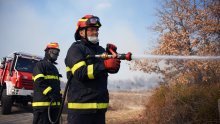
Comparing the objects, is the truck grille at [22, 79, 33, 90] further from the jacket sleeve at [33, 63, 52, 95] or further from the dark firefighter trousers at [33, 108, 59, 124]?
the dark firefighter trousers at [33, 108, 59, 124]

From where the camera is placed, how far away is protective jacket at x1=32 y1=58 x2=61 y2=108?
5895 mm

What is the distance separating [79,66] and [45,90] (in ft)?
8.84

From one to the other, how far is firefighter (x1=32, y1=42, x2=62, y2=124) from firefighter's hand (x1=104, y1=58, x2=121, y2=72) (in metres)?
2.96

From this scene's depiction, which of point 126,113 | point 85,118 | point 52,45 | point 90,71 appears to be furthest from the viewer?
point 126,113

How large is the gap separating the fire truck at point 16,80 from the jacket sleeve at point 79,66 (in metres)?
8.68

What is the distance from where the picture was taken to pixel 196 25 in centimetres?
1398

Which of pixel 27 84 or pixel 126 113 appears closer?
pixel 27 84

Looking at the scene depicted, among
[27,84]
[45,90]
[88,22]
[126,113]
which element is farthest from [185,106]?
[27,84]

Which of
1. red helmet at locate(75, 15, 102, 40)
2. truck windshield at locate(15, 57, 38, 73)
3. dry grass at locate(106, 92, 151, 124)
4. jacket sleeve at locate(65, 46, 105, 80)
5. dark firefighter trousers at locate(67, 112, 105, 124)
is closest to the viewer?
jacket sleeve at locate(65, 46, 105, 80)

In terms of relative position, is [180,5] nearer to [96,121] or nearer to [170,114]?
[170,114]

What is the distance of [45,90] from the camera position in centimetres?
587

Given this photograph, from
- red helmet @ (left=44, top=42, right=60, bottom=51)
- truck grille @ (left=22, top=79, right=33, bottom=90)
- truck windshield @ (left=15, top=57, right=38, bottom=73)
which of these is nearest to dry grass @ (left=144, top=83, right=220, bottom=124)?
red helmet @ (left=44, top=42, right=60, bottom=51)

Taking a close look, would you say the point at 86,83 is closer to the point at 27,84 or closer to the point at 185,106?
the point at 185,106

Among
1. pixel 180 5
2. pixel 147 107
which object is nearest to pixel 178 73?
pixel 180 5
